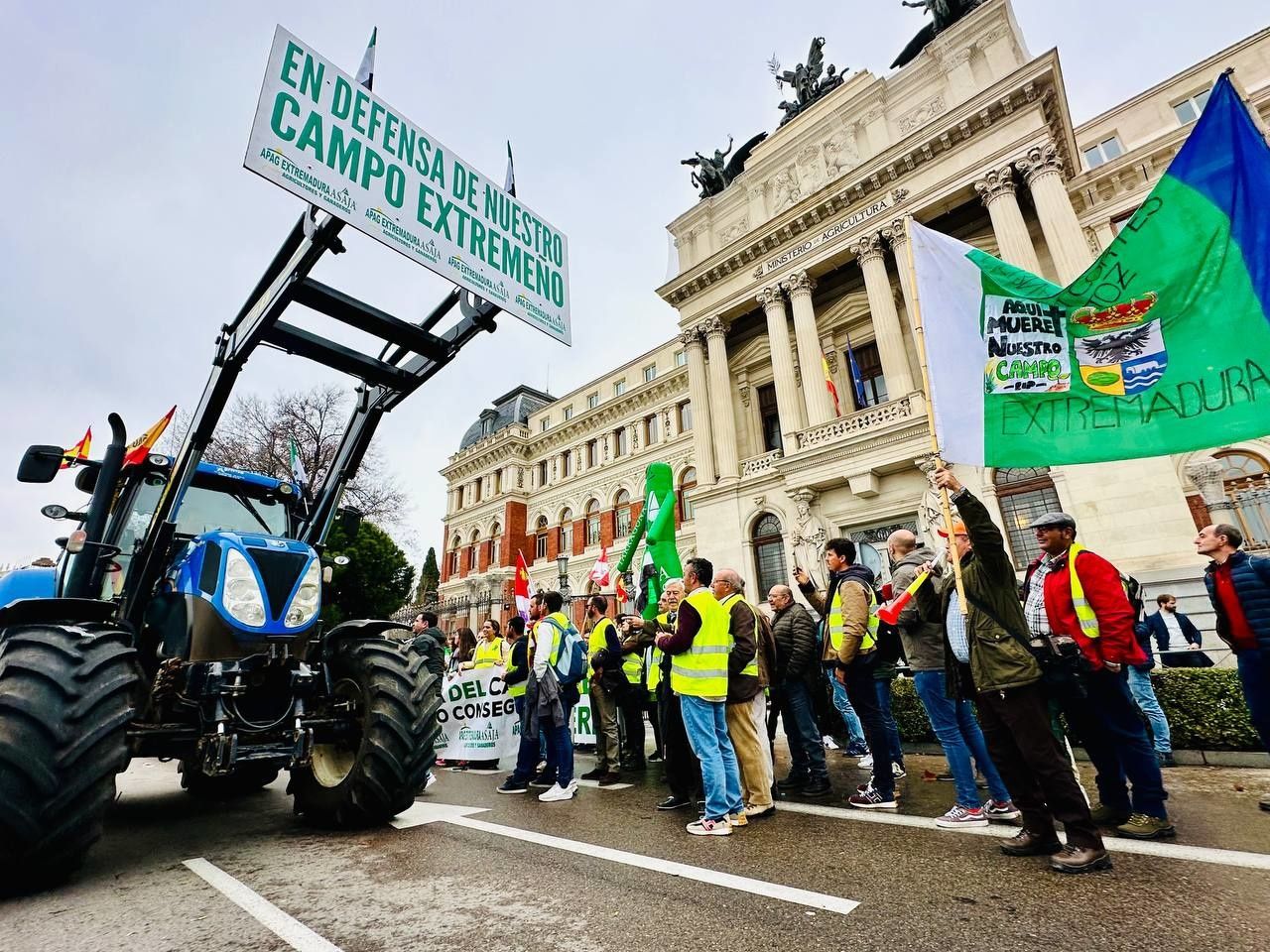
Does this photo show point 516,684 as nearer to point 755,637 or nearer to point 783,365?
point 755,637

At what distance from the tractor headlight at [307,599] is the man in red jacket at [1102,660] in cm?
470

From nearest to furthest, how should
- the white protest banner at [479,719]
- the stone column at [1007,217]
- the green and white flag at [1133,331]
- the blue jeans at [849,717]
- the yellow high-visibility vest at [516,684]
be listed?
the green and white flag at [1133,331]
the blue jeans at [849,717]
the yellow high-visibility vest at [516,684]
the white protest banner at [479,719]
the stone column at [1007,217]

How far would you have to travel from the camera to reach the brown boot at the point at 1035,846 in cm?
304

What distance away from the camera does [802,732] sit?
17.1ft

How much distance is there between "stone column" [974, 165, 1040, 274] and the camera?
14328 mm

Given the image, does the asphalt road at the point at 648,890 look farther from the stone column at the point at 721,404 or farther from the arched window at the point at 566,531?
the arched window at the point at 566,531

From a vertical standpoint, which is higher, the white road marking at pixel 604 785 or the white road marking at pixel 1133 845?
the white road marking at pixel 1133 845

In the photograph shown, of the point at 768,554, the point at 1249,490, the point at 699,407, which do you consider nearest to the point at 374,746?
the point at 768,554

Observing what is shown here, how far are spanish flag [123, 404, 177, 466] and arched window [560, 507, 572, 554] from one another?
2829 centimetres

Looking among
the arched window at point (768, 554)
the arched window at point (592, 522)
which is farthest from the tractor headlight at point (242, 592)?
the arched window at point (592, 522)

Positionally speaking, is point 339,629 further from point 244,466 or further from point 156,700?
point 244,466

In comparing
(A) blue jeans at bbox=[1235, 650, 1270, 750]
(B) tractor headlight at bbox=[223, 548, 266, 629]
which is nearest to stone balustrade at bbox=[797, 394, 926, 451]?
(A) blue jeans at bbox=[1235, 650, 1270, 750]

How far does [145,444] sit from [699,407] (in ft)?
59.6

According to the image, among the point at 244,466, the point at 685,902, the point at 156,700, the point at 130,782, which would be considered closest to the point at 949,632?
the point at 685,902
